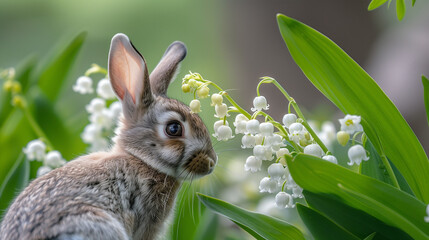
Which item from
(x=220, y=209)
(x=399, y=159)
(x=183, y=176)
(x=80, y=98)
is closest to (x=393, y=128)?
(x=399, y=159)

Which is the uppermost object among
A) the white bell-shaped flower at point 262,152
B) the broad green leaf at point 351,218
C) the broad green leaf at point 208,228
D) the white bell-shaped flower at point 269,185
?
the white bell-shaped flower at point 262,152

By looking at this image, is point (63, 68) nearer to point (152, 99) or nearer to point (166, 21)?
point (152, 99)

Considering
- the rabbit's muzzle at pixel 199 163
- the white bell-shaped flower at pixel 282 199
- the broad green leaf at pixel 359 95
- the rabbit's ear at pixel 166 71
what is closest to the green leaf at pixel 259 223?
the white bell-shaped flower at pixel 282 199

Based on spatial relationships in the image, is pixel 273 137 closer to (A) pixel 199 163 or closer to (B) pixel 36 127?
(A) pixel 199 163

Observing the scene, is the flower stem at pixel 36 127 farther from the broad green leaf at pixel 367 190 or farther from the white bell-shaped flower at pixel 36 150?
the broad green leaf at pixel 367 190

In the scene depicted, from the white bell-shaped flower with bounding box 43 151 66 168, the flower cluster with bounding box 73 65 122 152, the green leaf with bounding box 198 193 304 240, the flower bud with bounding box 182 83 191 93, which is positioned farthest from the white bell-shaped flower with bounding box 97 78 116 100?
the green leaf with bounding box 198 193 304 240
